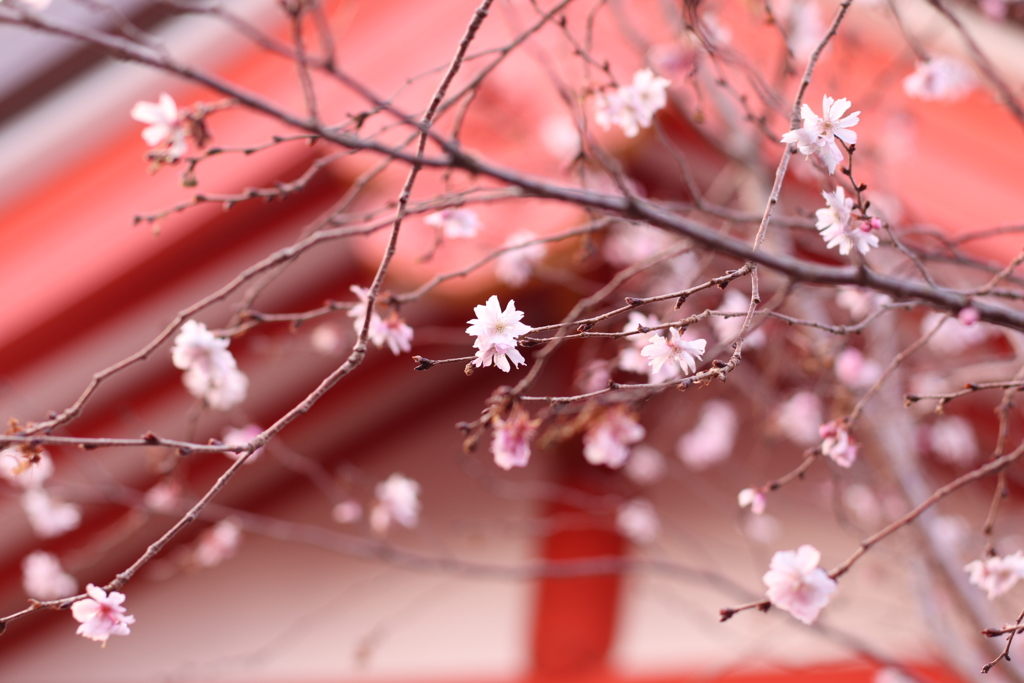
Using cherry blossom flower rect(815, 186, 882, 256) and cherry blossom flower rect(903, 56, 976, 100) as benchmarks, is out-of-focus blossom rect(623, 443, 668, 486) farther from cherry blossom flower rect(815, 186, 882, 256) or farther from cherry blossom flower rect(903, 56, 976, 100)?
cherry blossom flower rect(815, 186, 882, 256)

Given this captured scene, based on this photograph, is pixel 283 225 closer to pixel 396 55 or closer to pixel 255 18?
pixel 396 55

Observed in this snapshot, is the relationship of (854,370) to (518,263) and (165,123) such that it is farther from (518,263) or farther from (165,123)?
(165,123)

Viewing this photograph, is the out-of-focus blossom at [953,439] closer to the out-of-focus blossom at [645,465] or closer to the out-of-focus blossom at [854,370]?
the out-of-focus blossom at [854,370]

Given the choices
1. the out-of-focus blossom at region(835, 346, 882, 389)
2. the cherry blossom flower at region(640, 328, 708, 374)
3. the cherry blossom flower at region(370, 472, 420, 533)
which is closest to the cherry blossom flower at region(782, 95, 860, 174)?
the cherry blossom flower at region(640, 328, 708, 374)

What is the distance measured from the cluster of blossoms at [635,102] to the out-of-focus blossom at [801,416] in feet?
4.25

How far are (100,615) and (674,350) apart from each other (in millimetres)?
754

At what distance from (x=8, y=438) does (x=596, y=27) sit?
2216 mm

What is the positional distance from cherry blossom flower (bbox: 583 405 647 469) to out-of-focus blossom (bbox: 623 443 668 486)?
5.03ft

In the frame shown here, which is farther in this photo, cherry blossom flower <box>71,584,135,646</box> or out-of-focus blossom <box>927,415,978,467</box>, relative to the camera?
out-of-focus blossom <box>927,415,978,467</box>

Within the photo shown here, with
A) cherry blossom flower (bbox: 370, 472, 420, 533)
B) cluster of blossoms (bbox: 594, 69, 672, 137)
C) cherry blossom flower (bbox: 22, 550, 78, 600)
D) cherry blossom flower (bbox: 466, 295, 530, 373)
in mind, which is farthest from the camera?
cherry blossom flower (bbox: 22, 550, 78, 600)

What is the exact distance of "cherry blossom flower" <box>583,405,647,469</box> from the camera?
122 centimetres

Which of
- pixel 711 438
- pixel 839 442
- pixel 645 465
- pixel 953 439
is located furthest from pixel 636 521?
pixel 839 442

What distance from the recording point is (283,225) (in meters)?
2.09

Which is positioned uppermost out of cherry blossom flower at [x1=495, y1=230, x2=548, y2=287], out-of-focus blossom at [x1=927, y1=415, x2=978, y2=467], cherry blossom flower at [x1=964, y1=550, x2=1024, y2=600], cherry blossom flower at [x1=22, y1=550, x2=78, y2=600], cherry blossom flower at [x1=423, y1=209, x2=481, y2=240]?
out-of-focus blossom at [x1=927, y1=415, x2=978, y2=467]
